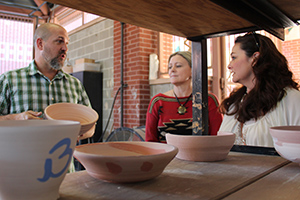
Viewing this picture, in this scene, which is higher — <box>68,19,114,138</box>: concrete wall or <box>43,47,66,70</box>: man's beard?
<box>68,19,114,138</box>: concrete wall

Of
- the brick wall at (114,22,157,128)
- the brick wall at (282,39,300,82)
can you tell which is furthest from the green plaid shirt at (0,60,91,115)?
the brick wall at (282,39,300,82)

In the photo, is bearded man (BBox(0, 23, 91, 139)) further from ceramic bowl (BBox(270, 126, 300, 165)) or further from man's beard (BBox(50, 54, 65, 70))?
ceramic bowl (BBox(270, 126, 300, 165))

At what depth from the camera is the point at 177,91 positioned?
246 centimetres

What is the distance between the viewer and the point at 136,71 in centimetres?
398

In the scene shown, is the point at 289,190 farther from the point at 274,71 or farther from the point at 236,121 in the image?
the point at 274,71

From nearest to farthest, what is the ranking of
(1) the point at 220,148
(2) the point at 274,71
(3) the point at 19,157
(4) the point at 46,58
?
1. (3) the point at 19,157
2. (1) the point at 220,148
3. (2) the point at 274,71
4. (4) the point at 46,58

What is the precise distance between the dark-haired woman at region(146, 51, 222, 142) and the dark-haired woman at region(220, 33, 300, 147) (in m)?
0.48

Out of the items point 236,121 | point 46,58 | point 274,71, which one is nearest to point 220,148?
point 236,121

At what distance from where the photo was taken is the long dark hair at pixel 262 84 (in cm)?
151

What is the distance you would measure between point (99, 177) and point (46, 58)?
5.57 feet

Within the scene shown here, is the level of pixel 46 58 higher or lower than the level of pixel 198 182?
higher

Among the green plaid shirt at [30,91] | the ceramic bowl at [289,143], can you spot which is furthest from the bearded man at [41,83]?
the ceramic bowl at [289,143]

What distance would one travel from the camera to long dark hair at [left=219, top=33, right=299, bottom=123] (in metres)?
1.51

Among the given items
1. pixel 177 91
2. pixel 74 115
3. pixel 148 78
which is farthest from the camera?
pixel 148 78
